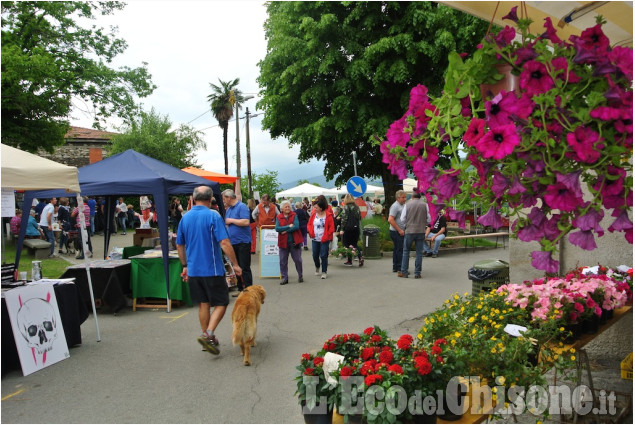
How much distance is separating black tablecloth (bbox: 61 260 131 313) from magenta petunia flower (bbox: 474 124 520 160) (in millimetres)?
7487

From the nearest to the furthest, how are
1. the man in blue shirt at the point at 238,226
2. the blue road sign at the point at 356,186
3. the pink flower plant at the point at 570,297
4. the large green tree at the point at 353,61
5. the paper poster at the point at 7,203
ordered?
1. the pink flower plant at the point at 570,297
2. the paper poster at the point at 7,203
3. the man in blue shirt at the point at 238,226
4. the blue road sign at the point at 356,186
5. the large green tree at the point at 353,61

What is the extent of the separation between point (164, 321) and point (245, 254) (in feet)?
7.08

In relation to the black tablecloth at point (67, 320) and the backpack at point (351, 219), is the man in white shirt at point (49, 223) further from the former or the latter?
the black tablecloth at point (67, 320)

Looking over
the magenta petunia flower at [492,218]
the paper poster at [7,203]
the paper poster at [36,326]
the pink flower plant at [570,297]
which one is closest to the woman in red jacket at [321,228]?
the paper poster at [36,326]

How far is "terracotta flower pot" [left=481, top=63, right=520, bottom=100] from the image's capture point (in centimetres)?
164

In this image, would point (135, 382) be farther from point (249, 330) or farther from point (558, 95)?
point (558, 95)

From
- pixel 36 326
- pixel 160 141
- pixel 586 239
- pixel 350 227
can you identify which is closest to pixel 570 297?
pixel 586 239

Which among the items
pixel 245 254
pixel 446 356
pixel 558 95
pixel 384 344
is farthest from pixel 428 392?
pixel 245 254

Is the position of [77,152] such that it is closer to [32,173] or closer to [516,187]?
[32,173]

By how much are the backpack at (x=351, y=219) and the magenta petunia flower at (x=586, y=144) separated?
38.0 ft

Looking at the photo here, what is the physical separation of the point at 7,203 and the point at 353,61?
14054mm

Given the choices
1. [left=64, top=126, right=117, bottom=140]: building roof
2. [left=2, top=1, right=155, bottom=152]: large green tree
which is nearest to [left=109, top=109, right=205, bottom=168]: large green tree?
[left=64, top=126, right=117, bottom=140]: building roof

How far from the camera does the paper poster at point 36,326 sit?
517cm

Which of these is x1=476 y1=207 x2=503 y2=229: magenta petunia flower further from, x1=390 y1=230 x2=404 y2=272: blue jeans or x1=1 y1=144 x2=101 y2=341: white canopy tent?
x1=390 y1=230 x2=404 y2=272: blue jeans
